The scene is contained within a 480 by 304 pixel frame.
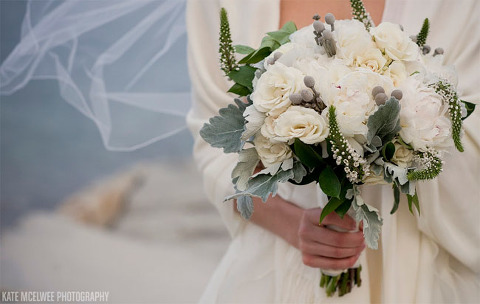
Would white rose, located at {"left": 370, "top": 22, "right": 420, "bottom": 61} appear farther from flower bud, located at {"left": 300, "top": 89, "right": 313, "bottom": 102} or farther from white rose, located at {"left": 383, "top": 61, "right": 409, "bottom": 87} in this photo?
flower bud, located at {"left": 300, "top": 89, "right": 313, "bottom": 102}

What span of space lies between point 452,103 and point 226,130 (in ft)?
1.34

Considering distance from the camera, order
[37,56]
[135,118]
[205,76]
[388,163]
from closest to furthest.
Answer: [388,163], [205,76], [37,56], [135,118]

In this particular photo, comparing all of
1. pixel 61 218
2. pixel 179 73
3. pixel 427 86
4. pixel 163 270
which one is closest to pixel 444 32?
pixel 427 86

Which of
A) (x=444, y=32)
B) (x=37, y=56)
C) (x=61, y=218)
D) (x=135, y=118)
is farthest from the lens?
(x=61, y=218)

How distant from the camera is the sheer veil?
72.4 inches

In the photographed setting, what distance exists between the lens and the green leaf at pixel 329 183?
38.9 inches

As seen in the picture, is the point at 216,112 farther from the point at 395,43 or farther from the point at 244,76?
the point at 395,43

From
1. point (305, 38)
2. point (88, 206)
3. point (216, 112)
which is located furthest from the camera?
point (88, 206)

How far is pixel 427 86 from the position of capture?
1002 mm

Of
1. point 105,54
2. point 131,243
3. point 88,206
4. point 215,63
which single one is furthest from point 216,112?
point 88,206

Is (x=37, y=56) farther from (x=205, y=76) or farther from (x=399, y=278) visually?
(x=399, y=278)

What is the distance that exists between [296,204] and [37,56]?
1.03 meters

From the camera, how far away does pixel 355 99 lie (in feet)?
3.08

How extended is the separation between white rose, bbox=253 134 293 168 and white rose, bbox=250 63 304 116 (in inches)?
2.4
